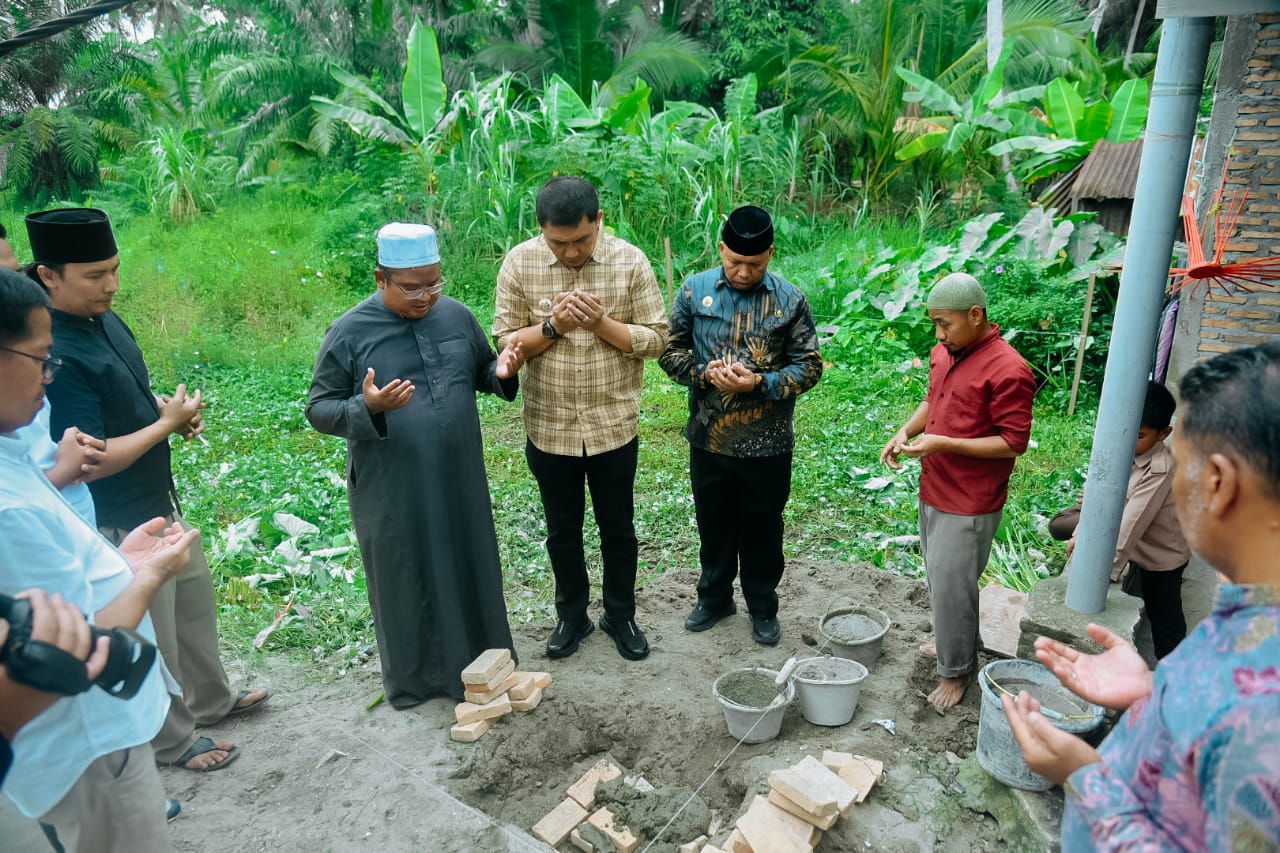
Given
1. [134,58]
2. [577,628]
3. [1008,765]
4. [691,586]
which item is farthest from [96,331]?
[134,58]

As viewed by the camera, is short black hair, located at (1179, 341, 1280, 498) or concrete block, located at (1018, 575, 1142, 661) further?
concrete block, located at (1018, 575, 1142, 661)

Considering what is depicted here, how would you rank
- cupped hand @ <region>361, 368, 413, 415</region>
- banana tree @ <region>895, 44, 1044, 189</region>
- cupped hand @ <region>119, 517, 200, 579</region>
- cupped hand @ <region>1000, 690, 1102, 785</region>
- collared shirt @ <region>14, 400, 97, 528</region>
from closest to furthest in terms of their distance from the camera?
cupped hand @ <region>1000, 690, 1102, 785</region> → cupped hand @ <region>119, 517, 200, 579</region> → collared shirt @ <region>14, 400, 97, 528</region> → cupped hand @ <region>361, 368, 413, 415</region> → banana tree @ <region>895, 44, 1044, 189</region>

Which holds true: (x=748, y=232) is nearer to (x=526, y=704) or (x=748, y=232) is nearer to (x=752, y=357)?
(x=752, y=357)

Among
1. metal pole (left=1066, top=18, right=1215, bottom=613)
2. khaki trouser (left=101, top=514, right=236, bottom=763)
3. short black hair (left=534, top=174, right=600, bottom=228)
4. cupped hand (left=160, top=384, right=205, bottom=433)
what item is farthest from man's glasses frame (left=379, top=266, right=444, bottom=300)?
metal pole (left=1066, top=18, right=1215, bottom=613)

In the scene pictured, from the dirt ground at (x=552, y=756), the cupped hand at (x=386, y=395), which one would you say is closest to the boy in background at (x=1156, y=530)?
the dirt ground at (x=552, y=756)

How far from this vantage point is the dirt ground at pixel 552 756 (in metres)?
3.22

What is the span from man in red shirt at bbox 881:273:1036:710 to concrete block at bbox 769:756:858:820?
92cm

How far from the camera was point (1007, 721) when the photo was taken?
2896mm

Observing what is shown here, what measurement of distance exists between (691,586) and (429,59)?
32.6ft

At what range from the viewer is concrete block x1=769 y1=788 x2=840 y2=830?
300cm

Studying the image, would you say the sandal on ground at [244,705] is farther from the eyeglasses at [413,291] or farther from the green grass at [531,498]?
the eyeglasses at [413,291]

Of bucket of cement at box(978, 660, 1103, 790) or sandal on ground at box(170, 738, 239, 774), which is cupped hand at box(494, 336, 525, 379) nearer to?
sandal on ground at box(170, 738, 239, 774)

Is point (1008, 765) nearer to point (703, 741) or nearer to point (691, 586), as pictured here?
point (703, 741)

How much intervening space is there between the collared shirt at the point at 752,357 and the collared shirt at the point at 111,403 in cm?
223
